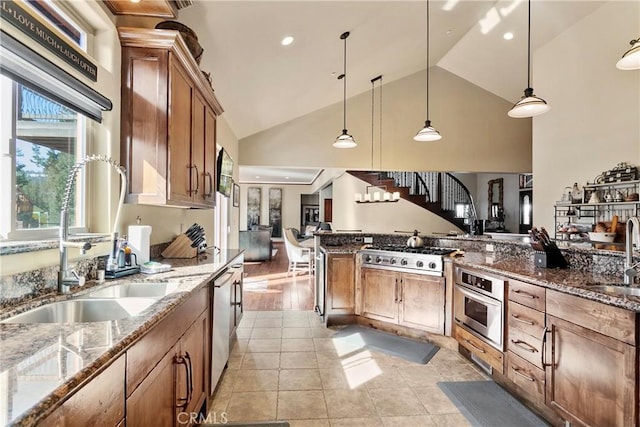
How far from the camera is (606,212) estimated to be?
4793 millimetres

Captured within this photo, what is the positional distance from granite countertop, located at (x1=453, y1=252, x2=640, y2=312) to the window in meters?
2.78

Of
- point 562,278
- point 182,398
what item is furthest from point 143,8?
point 562,278

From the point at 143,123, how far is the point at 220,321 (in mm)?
1452

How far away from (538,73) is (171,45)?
622cm

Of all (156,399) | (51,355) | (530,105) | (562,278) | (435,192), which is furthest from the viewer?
(435,192)

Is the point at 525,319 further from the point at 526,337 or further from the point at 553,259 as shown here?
the point at 553,259

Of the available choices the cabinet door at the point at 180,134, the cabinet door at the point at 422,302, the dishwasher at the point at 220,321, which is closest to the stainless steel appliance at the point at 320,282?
the cabinet door at the point at 422,302

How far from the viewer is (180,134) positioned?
234 centimetres

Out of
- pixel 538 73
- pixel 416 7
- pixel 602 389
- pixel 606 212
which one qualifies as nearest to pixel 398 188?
pixel 538 73

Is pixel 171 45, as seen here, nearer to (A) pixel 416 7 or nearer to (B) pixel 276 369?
(B) pixel 276 369

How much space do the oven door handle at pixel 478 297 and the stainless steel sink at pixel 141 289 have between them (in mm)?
2240

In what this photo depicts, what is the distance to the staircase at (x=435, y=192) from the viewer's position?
837 centimetres

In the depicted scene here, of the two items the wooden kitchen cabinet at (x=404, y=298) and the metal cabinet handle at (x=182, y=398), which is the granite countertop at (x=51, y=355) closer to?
the metal cabinet handle at (x=182, y=398)

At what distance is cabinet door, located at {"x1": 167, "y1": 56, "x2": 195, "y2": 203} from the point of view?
2184 millimetres
